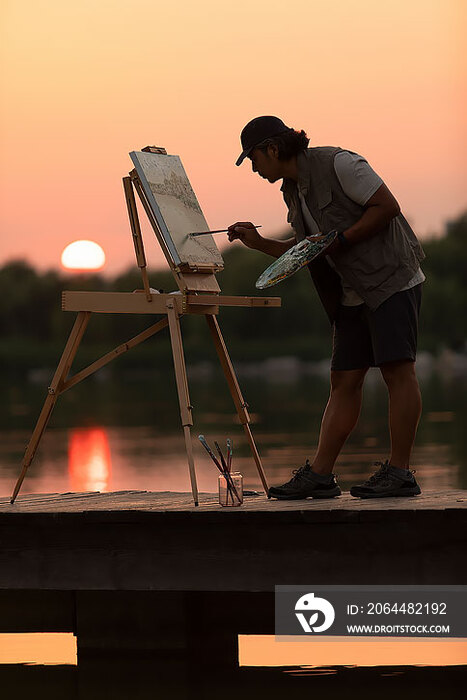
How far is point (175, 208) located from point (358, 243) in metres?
0.98

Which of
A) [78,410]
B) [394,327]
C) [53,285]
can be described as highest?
[53,285]

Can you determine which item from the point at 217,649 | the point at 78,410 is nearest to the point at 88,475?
the point at 217,649

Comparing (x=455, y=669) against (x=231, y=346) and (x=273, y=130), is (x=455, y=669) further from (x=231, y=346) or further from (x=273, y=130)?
(x=231, y=346)

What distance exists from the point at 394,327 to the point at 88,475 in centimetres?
1021

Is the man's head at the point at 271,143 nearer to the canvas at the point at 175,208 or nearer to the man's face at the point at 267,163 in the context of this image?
the man's face at the point at 267,163

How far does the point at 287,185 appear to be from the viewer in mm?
5566

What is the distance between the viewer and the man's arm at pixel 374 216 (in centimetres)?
529

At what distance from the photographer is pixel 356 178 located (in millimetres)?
5324

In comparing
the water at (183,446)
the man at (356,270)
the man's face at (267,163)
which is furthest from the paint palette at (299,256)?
the water at (183,446)

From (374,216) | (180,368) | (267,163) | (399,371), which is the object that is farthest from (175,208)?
(399,371)

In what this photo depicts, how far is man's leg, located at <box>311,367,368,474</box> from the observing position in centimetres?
564

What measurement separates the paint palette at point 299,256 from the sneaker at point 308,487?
856 mm

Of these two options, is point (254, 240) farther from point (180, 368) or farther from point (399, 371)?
point (399, 371)

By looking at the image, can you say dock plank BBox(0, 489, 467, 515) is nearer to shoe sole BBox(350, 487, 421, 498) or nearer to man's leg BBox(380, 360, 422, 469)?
shoe sole BBox(350, 487, 421, 498)
